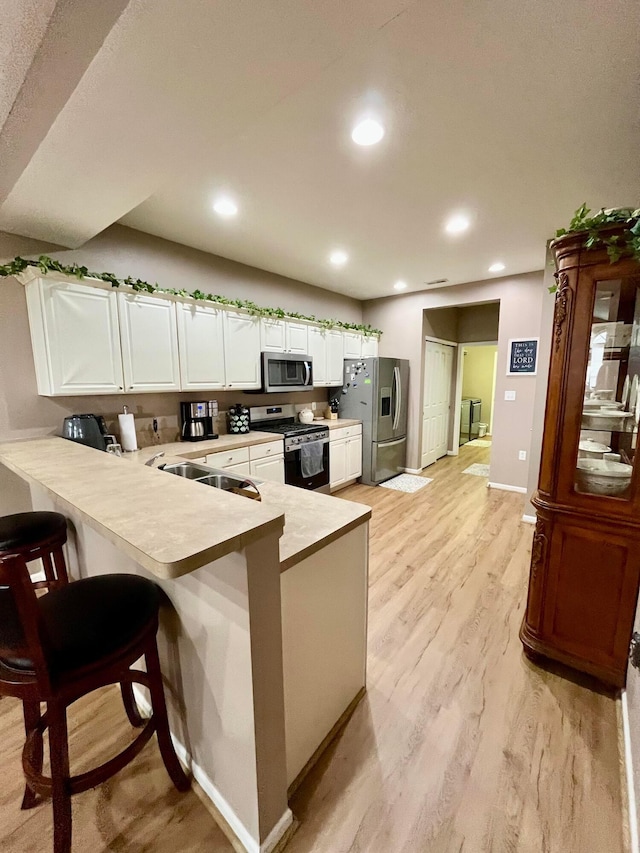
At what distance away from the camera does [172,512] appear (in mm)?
1009

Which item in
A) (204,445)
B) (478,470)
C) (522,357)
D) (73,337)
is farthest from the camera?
(478,470)

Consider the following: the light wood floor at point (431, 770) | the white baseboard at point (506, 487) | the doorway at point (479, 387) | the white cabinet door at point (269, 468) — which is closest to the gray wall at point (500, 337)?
the white baseboard at point (506, 487)

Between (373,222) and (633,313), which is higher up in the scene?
(373,222)

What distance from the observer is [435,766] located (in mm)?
1364

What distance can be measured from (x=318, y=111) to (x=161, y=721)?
8.59 feet

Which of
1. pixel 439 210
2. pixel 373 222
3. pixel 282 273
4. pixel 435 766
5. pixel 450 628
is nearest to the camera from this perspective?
pixel 435 766

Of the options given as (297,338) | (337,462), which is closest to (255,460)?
(337,462)

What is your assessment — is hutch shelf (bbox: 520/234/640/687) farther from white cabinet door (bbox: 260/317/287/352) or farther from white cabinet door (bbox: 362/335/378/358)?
white cabinet door (bbox: 362/335/378/358)

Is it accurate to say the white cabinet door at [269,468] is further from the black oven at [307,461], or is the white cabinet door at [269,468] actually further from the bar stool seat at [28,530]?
the bar stool seat at [28,530]

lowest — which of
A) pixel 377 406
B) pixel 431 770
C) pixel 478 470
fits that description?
pixel 431 770

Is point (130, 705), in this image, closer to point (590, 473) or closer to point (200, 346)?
point (590, 473)

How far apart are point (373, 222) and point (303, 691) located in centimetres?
306

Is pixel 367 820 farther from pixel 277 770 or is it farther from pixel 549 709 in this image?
pixel 549 709

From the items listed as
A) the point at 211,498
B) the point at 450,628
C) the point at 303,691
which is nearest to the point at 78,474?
the point at 211,498
